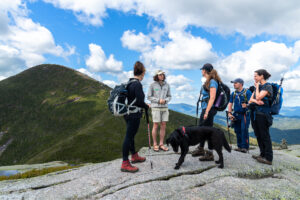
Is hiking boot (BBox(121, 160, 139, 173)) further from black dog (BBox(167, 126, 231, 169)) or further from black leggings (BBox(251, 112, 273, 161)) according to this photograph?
black leggings (BBox(251, 112, 273, 161))

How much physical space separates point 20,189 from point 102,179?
3.47 m

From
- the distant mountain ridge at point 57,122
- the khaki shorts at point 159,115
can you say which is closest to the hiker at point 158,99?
the khaki shorts at point 159,115

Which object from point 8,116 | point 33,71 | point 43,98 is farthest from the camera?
point 33,71

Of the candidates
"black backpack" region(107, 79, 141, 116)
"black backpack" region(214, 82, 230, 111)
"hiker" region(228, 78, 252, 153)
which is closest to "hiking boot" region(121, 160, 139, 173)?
"black backpack" region(107, 79, 141, 116)

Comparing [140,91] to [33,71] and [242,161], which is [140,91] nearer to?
[242,161]

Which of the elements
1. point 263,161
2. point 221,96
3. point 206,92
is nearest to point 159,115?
point 206,92

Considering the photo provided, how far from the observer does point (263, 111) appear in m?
7.85

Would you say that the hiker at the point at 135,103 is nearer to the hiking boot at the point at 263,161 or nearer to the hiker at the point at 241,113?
the hiking boot at the point at 263,161

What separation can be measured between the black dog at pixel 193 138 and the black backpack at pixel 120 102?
197cm

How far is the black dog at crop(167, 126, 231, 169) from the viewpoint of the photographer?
280 inches

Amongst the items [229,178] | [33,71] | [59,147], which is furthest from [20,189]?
[33,71]

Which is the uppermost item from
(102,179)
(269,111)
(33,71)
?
(33,71)

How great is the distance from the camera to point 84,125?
391ft

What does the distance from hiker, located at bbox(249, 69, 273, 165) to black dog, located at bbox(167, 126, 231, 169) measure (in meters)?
2.07
